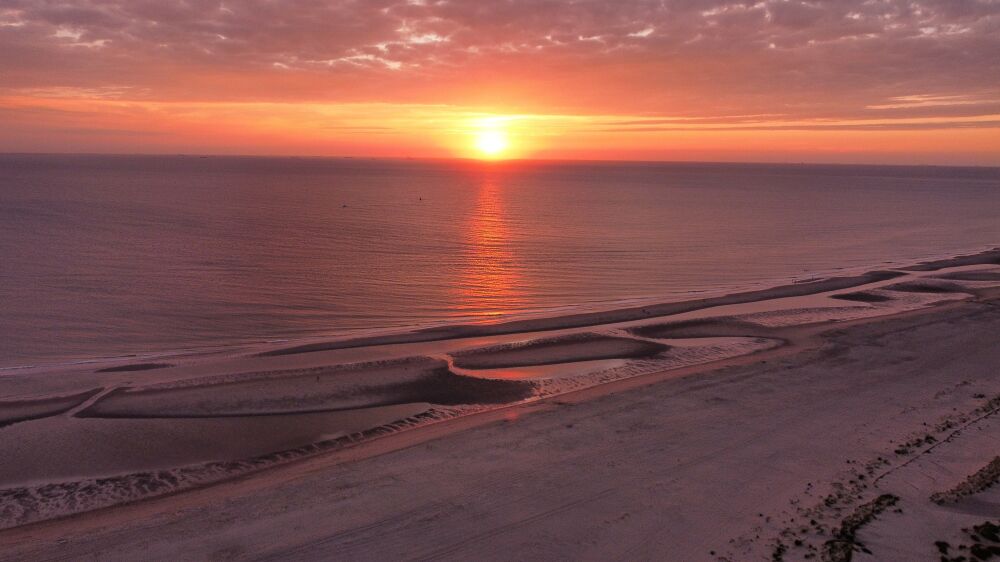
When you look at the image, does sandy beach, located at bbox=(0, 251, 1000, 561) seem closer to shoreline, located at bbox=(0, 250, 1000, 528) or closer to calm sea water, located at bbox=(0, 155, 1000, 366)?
shoreline, located at bbox=(0, 250, 1000, 528)

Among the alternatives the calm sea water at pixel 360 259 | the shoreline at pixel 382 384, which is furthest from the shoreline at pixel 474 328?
the calm sea water at pixel 360 259

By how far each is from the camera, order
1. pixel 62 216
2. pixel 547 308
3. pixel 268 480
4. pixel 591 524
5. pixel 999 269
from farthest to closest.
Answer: pixel 62 216 < pixel 999 269 < pixel 547 308 < pixel 268 480 < pixel 591 524

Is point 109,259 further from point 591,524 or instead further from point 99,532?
point 591,524

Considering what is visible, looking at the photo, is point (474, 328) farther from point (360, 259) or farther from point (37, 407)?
point (360, 259)

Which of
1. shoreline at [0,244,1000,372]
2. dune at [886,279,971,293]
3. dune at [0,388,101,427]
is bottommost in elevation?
dune at [0,388,101,427]

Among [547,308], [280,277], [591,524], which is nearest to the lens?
[591,524]

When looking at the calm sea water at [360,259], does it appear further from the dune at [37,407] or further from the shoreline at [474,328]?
the dune at [37,407]

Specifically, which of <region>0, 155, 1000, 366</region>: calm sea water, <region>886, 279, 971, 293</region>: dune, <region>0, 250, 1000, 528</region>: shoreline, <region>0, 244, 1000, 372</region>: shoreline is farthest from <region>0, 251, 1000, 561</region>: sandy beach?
<region>886, 279, 971, 293</region>: dune

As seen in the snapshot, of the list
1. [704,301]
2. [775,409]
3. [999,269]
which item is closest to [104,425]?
[775,409]
